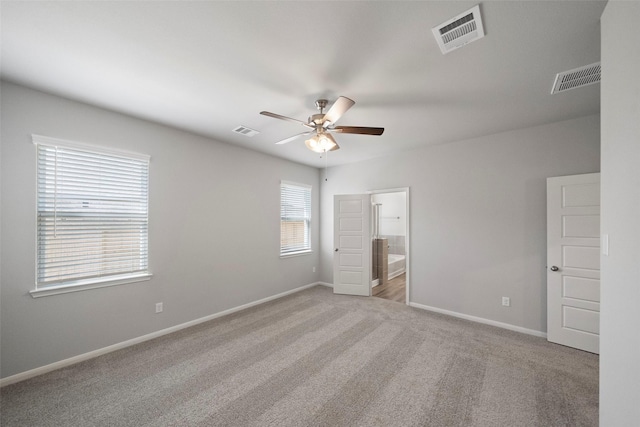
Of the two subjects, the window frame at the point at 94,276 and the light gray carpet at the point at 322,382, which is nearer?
the light gray carpet at the point at 322,382

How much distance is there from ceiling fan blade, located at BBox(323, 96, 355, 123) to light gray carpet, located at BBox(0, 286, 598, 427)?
2459 mm

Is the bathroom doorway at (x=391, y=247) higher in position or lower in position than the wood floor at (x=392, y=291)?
higher

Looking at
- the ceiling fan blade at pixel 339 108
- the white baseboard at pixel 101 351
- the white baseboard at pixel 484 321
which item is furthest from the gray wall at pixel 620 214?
the white baseboard at pixel 101 351

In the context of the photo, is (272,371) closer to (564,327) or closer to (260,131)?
(260,131)

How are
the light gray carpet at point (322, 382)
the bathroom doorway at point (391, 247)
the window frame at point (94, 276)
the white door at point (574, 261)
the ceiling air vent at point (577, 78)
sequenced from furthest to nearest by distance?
the bathroom doorway at point (391, 247) < the white door at point (574, 261) < the window frame at point (94, 276) < the ceiling air vent at point (577, 78) < the light gray carpet at point (322, 382)

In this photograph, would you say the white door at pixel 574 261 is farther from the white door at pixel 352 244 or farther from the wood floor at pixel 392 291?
the white door at pixel 352 244

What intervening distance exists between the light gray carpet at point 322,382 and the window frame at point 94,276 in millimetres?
780

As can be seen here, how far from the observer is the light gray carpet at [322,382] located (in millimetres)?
→ 1877

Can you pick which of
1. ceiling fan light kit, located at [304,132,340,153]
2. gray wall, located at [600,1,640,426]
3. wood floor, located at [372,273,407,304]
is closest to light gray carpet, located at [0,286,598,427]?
gray wall, located at [600,1,640,426]

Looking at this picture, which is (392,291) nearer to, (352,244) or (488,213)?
(352,244)

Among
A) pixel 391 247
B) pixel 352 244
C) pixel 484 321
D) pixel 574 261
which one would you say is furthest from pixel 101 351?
pixel 391 247

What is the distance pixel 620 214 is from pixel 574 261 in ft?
7.95

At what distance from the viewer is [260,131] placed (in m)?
3.46

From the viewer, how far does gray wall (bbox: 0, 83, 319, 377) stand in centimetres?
228
